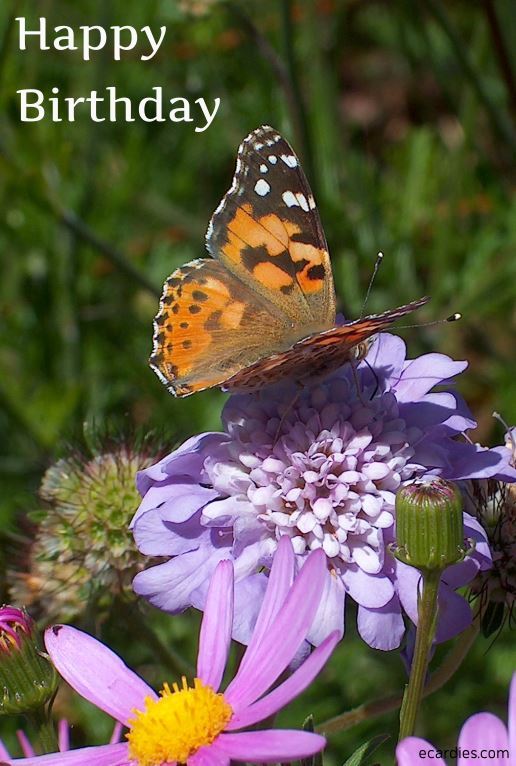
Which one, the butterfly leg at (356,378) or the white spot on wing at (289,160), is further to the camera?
the white spot on wing at (289,160)

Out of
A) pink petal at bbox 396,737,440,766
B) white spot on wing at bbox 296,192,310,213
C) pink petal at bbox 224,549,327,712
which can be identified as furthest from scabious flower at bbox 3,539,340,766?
white spot on wing at bbox 296,192,310,213

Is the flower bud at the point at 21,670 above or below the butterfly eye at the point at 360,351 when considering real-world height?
below

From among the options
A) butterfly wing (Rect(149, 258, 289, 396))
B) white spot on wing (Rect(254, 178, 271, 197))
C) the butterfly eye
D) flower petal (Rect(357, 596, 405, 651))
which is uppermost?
white spot on wing (Rect(254, 178, 271, 197))

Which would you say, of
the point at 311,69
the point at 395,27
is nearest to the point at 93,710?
the point at 311,69

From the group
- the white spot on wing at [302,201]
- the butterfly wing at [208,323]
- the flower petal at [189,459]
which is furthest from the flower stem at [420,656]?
the white spot on wing at [302,201]

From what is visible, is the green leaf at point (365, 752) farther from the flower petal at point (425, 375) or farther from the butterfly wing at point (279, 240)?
the butterfly wing at point (279, 240)

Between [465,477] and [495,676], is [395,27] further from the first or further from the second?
[465,477]

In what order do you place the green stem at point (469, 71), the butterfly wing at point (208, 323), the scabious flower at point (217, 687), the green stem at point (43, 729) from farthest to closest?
the green stem at point (469, 71), the butterfly wing at point (208, 323), the green stem at point (43, 729), the scabious flower at point (217, 687)

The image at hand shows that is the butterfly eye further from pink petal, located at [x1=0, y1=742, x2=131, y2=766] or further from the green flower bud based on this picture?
pink petal, located at [x1=0, y1=742, x2=131, y2=766]
